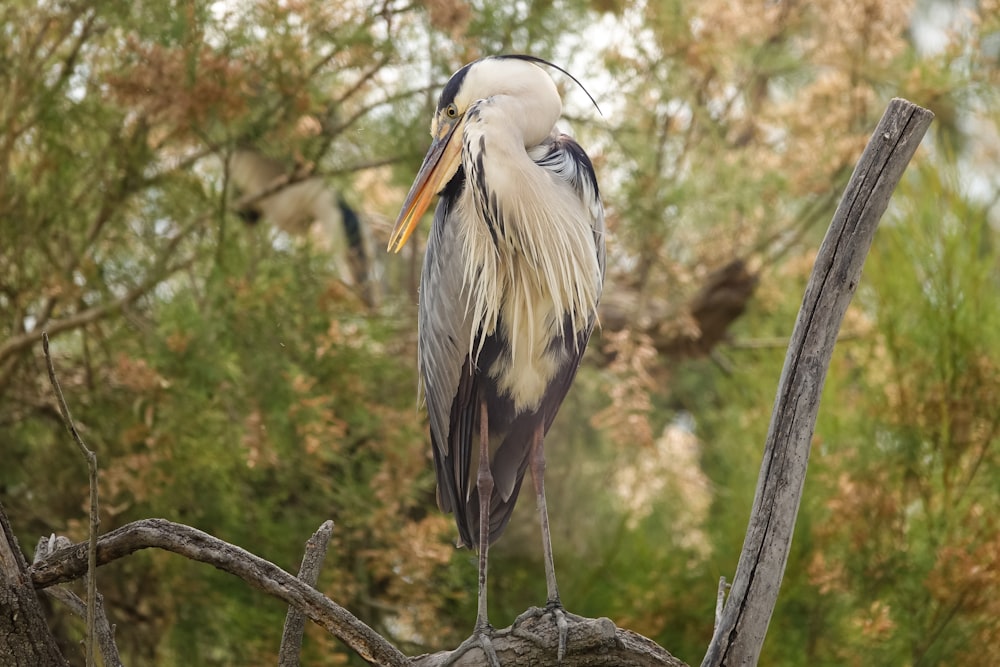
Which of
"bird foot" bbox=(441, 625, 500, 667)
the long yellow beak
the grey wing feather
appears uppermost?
the long yellow beak

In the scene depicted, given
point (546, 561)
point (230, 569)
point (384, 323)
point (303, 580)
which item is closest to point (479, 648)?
point (546, 561)

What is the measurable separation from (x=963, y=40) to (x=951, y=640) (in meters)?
1.88

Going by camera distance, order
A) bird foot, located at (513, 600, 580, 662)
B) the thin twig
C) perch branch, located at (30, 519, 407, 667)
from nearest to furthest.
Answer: the thin twig
perch branch, located at (30, 519, 407, 667)
bird foot, located at (513, 600, 580, 662)

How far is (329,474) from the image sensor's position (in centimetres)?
393

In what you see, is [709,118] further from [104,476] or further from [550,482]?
[104,476]

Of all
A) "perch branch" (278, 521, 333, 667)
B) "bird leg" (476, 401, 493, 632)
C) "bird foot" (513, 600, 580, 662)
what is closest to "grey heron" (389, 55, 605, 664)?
"bird leg" (476, 401, 493, 632)

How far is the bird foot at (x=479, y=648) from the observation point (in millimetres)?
2084

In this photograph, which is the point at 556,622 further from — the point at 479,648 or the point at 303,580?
the point at 303,580

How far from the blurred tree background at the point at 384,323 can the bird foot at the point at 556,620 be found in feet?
3.79

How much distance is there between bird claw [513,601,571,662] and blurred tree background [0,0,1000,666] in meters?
1.15

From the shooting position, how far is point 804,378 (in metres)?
1.86

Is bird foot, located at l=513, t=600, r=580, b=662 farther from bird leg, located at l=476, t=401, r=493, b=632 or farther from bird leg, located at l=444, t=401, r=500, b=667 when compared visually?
bird leg, located at l=476, t=401, r=493, b=632

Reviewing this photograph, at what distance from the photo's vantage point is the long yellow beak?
2521 millimetres

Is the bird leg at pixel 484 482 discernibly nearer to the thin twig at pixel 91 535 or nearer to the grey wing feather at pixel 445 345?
the grey wing feather at pixel 445 345
